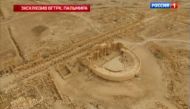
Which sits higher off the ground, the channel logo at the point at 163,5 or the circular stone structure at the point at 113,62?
the channel logo at the point at 163,5

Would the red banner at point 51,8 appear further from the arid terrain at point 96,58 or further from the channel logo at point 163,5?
the channel logo at point 163,5

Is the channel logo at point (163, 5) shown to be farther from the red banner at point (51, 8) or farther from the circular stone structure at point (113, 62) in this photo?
the circular stone structure at point (113, 62)

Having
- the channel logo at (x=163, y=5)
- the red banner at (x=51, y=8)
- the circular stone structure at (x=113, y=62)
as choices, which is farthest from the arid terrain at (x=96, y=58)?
the channel logo at (x=163, y=5)

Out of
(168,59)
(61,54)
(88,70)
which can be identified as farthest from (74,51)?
(168,59)

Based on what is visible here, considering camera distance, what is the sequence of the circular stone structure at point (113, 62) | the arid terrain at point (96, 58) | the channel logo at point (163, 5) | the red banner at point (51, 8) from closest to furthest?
the arid terrain at point (96, 58) → the circular stone structure at point (113, 62) → the red banner at point (51, 8) → the channel logo at point (163, 5)

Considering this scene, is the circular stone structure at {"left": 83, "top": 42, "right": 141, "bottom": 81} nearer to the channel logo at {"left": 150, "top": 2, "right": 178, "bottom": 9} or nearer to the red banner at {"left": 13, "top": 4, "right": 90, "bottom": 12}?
the red banner at {"left": 13, "top": 4, "right": 90, "bottom": 12}

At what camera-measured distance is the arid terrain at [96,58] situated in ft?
82.6

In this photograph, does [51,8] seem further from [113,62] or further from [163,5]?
[163,5]

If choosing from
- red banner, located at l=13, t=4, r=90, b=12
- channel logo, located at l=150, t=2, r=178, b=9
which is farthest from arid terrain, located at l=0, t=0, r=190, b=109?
→ channel logo, located at l=150, t=2, r=178, b=9

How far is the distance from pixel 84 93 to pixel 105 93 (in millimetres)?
2016

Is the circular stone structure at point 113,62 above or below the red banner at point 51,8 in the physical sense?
below

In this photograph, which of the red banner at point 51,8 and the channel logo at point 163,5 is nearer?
the red banner at point 51,8

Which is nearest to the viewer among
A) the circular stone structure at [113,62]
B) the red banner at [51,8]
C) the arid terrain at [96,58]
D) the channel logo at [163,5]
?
the arid terrain at [96,58]

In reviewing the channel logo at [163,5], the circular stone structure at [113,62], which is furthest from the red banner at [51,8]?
the circular stone structure at [113,62]
